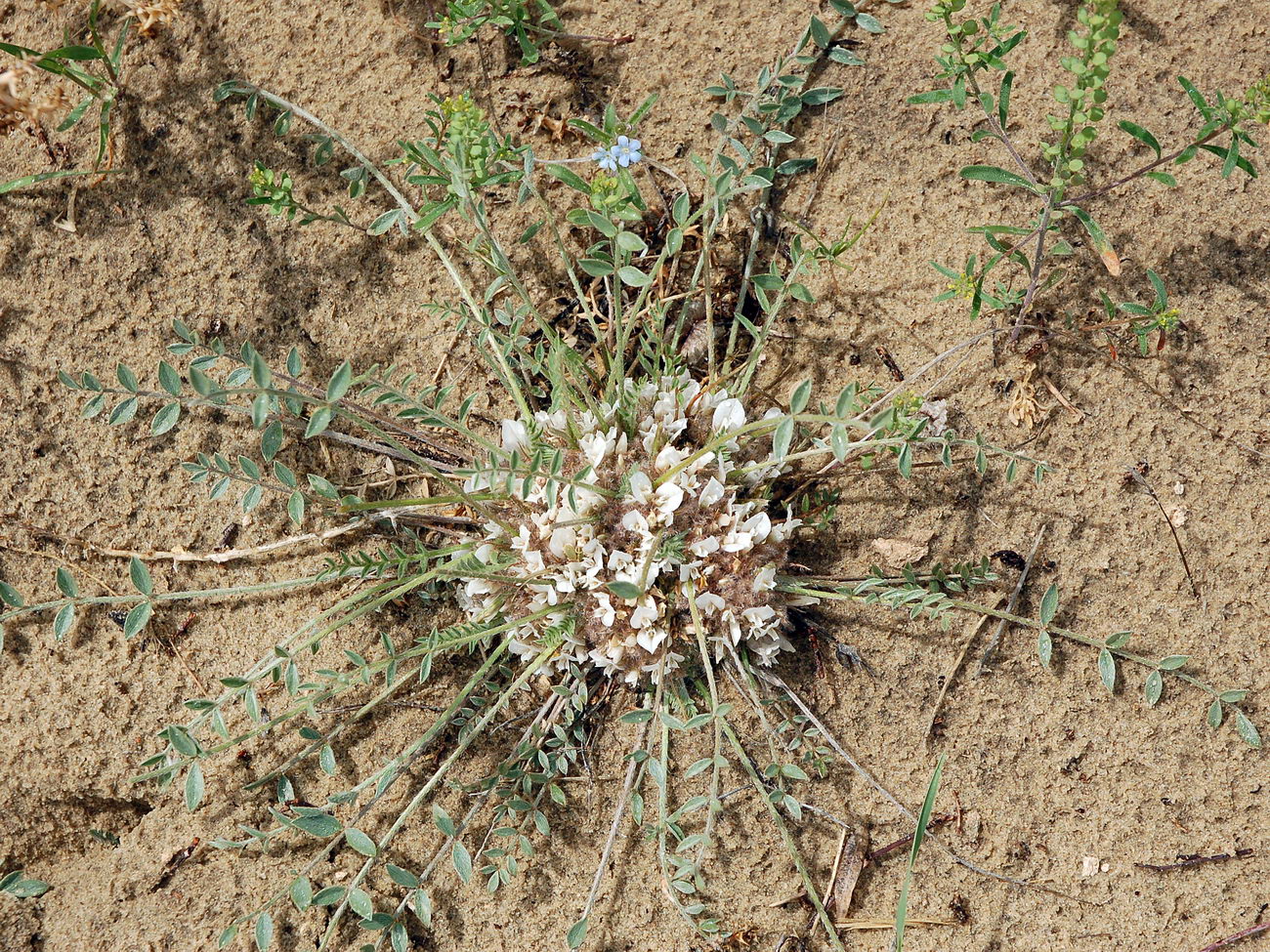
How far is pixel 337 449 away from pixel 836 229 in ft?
5.90

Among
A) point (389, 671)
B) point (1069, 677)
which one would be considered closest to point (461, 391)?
point (389, 671)

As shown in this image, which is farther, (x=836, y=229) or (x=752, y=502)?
(x=836, y=229)

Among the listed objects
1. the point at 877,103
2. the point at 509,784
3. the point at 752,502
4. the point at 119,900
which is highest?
the point at 877,103

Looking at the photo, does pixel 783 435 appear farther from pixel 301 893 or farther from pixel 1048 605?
pixel 301 893

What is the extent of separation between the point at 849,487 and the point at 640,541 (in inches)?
29.1

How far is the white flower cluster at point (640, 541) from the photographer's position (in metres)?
2.81

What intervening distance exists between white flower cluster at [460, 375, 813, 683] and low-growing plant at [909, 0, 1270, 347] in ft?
2.96

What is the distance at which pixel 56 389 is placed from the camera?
3.12 metres

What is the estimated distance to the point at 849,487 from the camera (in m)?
3.10

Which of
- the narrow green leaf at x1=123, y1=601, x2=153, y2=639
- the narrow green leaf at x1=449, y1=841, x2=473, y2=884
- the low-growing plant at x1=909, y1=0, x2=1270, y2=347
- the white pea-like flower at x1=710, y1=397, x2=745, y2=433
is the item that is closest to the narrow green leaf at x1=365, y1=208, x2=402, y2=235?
the white pea-like flower at x1=710, y1=397, x2=745, y2=433

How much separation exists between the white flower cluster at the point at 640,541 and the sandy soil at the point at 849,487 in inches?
14.7

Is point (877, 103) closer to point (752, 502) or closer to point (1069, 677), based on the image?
point (752, 502)

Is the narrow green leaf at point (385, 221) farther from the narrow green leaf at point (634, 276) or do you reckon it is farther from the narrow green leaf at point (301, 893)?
the narrow green leaf at point (301, 893)

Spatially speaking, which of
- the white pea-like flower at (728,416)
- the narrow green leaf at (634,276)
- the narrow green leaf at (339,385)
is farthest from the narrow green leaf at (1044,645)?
the narrow green leaf at (339,385)
